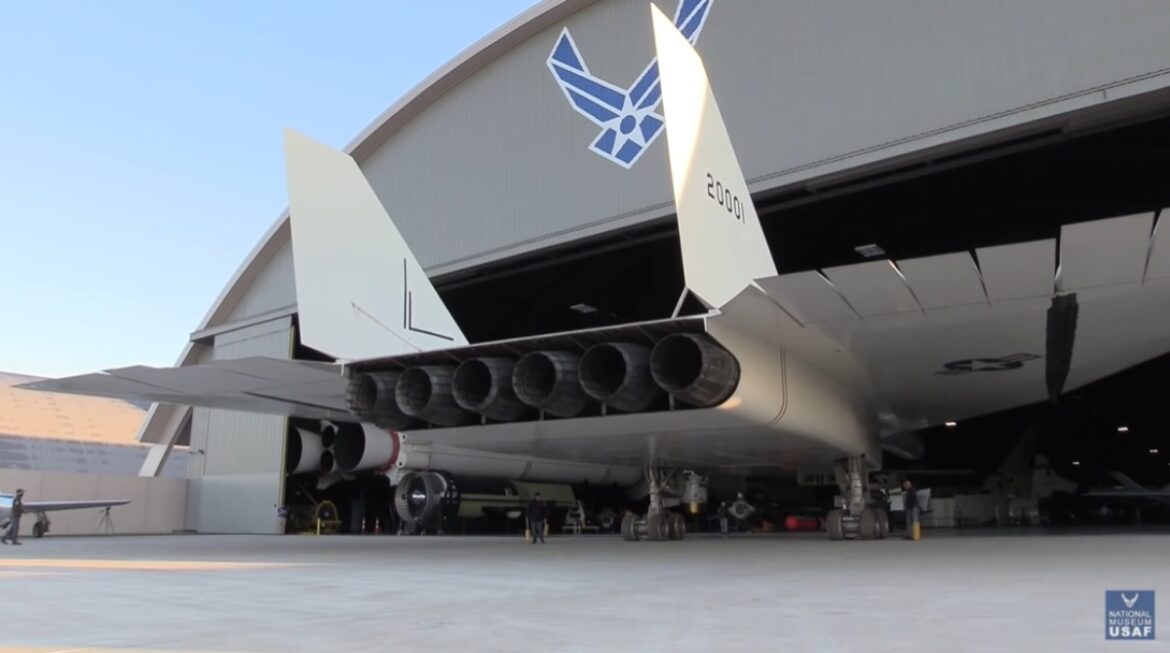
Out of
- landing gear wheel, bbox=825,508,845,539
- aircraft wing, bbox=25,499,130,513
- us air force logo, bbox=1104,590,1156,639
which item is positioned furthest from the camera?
aircraft wing, bbox=25,499,130,513

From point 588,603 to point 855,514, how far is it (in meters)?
8.33

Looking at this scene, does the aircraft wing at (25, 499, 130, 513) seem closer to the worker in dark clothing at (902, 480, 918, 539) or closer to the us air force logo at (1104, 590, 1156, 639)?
the worker in dark clothing at (902, 480, 918, 539)

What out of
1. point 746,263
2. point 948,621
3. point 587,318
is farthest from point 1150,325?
point 587,318

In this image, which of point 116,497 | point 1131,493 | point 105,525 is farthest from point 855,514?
point 105,525

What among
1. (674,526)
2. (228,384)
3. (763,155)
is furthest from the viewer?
(674,526)

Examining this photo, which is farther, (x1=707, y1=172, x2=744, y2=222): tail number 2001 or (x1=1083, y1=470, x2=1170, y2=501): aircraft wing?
(x1=1083, y1=470, x2=1170, y2=501): aircraft wing

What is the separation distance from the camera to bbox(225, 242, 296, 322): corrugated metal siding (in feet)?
70.4

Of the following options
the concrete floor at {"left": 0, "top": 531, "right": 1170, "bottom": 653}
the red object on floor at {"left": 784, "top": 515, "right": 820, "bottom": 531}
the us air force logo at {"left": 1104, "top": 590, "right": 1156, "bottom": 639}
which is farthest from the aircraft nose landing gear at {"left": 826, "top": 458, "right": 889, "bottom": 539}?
the red object on floor at {"left": 784, "top": 515, "right": 820, "bottom": 531}

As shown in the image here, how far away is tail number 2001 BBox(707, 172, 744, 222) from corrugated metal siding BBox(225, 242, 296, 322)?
636 inches

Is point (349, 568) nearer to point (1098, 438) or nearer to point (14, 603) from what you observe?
point (14, 603)

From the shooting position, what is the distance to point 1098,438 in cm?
3425

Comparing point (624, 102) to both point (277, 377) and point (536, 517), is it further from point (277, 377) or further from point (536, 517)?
point (277, 377)

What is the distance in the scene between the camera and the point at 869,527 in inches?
477

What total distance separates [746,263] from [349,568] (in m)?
4.51
